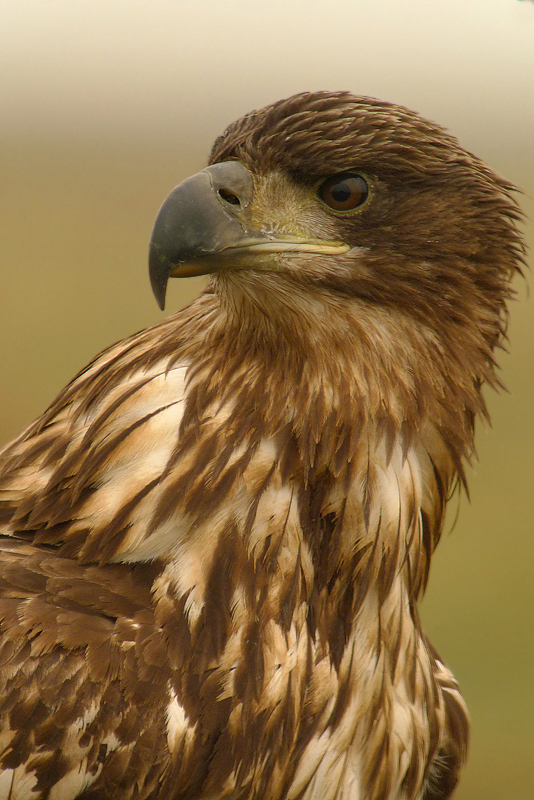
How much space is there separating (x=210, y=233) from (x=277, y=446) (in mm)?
500

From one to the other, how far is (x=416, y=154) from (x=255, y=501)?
86 cm

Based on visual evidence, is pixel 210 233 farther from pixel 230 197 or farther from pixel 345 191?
pixel 345 191

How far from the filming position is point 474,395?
2434 mm

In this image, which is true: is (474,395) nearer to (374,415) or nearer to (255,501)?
(374,415)

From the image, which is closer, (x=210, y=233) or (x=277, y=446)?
(x=210, y=233)

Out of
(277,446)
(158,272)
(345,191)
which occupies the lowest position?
(277,446)

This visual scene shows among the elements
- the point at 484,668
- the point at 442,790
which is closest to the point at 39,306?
the point at 484,668

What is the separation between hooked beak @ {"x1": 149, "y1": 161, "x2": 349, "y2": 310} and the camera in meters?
2.21

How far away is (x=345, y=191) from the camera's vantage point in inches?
90.2

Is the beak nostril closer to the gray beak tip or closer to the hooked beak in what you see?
the hooked beak

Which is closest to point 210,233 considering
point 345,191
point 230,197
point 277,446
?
point 230,197

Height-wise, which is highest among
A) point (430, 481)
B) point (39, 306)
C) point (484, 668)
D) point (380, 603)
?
point (430, 481)

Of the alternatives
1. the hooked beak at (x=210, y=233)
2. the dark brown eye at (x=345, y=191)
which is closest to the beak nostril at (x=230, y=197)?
the hooked beak at (x=210, y=233)

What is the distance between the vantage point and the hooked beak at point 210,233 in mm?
2211
